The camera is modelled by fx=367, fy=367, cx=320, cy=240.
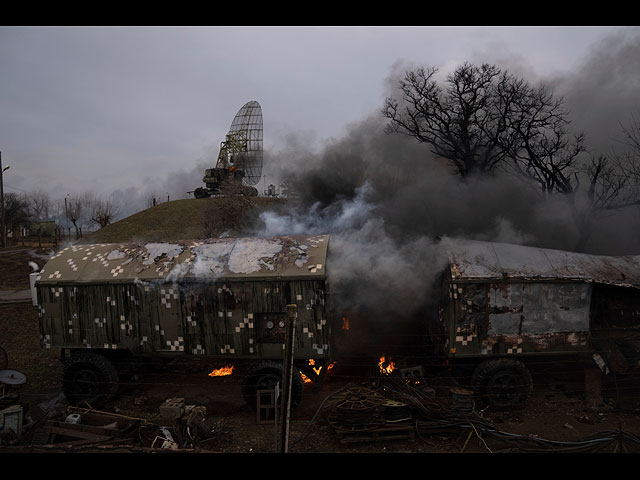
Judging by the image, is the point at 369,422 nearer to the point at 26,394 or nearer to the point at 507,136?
the point at 26,394

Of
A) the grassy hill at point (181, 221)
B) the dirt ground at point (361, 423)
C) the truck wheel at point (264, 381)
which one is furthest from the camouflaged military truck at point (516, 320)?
the grassy hill at point (181, 221)

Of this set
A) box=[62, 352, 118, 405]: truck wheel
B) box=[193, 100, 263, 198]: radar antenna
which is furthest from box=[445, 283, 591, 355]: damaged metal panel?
box=[193, 100, 263, 198]: radar antenna

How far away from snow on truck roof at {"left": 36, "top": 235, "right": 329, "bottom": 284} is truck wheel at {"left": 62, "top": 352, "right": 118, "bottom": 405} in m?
2.03

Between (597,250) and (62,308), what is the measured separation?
744 inches

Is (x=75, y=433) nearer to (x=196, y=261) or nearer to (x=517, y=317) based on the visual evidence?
(x=196, y=261)

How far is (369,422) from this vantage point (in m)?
7.32

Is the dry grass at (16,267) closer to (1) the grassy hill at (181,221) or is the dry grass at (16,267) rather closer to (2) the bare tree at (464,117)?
(1) the grassy hill at (181,221)

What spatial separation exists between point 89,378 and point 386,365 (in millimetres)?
7766

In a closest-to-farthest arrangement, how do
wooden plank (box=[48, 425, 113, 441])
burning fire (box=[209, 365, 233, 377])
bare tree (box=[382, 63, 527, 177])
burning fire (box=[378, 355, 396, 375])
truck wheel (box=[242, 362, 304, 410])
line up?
wooden plank (box=[48, 425, 113, 441]) < truck wheel (box=[242, 362, 304, 410]) < burning fire (box=[378, 355, 396, 375]) < burning fire (box=[209, 365, 233, 377]) < bare tree (box=[382, 63, 527, 177])

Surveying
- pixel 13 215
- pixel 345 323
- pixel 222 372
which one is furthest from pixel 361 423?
pixel 13 215

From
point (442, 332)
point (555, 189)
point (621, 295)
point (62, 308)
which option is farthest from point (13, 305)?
point (555, 189)

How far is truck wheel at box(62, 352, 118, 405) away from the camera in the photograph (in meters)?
9.24

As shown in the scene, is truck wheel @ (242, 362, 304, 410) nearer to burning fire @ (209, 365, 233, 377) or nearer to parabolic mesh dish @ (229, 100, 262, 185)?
burning fire @ (209, 365, 233, 377)

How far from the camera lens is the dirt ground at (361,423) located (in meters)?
7.00
